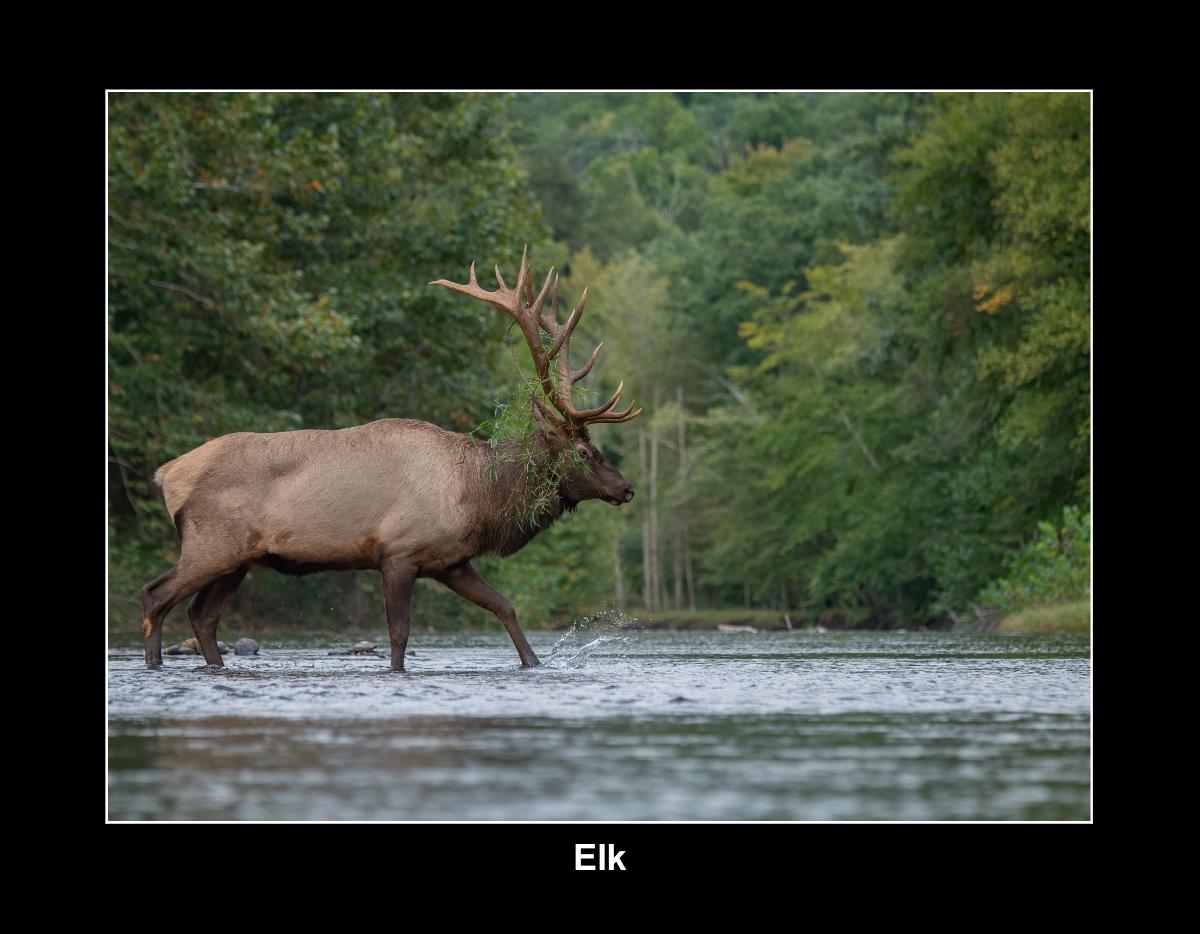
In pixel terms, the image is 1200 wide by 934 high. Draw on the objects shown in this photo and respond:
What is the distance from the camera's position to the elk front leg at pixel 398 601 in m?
16.2

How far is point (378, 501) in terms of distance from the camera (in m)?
16.4

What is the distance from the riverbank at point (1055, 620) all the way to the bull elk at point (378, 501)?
1485cm

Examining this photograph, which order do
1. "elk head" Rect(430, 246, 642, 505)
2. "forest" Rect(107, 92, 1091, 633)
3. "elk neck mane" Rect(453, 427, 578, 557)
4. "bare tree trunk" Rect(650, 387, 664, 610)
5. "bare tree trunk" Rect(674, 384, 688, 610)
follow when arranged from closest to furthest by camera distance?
"elk neck mane" Rect(453, 427, 578, 557), "elk head" Rect(430, 246, 642, 505), "forest" Rect(107, 92, 1091, 633), "bare tree trunk" Rect(674, 384, 688, 610), "bare tree trunk" Rect(650, 387, 664, 610)

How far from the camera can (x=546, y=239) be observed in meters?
40.0

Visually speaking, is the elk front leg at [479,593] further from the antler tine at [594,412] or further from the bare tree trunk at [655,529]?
the bare tree trunk at [655,529]

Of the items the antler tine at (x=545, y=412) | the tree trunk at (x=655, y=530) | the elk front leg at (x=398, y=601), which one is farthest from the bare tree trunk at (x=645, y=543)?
the elk front leg at (x=398, y=601)

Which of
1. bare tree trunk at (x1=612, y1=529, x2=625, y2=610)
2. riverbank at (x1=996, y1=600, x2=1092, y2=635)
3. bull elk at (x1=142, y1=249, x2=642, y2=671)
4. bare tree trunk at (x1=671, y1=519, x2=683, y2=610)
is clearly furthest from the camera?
bare tree trunk at (x1=671, y1=519, x2=683, y2=610)

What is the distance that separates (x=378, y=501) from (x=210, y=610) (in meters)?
1.85

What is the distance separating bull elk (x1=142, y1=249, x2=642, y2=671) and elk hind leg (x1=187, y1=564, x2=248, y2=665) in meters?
0.01

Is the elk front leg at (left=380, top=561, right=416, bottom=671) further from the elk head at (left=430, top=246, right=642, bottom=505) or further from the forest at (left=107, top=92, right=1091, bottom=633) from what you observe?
the elk head at (left=430, top=246, right=642, bottom=505)

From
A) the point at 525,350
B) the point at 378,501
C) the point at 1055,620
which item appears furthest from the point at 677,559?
the point at 378,501

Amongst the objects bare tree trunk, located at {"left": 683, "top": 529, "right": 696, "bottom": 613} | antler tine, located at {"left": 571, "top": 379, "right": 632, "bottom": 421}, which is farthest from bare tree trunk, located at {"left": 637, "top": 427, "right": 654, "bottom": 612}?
antler tine, located at {"left": 571, "top": 379, "right": 632, "bottom": 421}

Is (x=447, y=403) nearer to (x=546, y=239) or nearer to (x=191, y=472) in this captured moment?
(x=546, y=239)

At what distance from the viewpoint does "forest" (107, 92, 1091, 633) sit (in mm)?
29578
